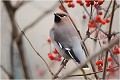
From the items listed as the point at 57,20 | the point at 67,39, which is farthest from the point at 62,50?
the point at 57,20

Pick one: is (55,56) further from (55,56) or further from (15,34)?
(15,34)

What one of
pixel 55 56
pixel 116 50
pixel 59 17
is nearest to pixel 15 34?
pixel 116 50

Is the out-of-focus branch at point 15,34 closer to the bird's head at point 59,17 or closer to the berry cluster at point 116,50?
the berry cluster at point 116,50

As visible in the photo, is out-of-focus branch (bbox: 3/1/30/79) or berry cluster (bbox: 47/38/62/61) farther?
berry cluster (bbox: 47/38/62/61)

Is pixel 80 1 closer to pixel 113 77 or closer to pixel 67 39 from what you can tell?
pixel 67 39

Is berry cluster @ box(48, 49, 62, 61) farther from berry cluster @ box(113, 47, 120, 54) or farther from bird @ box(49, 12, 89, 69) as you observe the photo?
berry cluster @ box(113, 47, 120, 54)

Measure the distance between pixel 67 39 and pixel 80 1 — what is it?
344 millimetres

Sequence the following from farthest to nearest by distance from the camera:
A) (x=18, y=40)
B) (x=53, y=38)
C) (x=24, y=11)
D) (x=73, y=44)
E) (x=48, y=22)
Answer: (x=24, y=11) < (x=48, y=22) < (x=53, y=38) < (x=73, y=44) < (x=18, y=40)

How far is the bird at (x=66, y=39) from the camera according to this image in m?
1.98

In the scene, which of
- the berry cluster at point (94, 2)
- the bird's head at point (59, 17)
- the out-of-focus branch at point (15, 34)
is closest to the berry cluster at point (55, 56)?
the bird's head at point (59, 17)

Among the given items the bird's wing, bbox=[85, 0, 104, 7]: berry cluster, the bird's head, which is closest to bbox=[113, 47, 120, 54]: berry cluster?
bbox=[85, 0, 104, 7]: berry cluster

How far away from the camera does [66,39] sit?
2162 millimetres

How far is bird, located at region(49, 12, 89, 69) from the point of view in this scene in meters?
1.98

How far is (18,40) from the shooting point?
2.82 ft
